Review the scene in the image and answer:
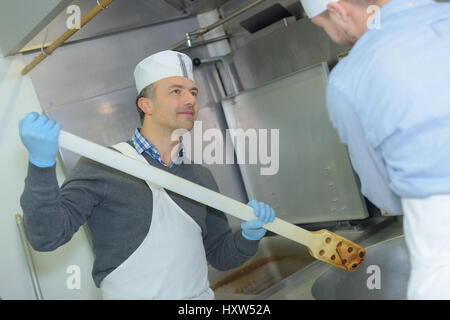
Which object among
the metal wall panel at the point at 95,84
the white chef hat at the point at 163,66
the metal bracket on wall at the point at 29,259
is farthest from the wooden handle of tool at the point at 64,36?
the metal bracket on wall at the point at 29,259

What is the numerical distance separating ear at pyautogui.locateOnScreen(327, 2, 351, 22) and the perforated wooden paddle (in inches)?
15.6

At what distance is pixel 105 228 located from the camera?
1046 millimetres

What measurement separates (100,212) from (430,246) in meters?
0.69

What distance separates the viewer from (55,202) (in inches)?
33.6

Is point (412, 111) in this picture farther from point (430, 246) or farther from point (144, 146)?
point (144, 146)

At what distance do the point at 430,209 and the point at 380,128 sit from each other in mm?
127

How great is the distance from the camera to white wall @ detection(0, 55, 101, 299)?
4.76ft

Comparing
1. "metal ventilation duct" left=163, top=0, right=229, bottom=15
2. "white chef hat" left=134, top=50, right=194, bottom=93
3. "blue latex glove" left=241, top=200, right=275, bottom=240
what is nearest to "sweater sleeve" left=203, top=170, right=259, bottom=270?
"blue latex glove" left=241, top=200, right=275, bottom=240

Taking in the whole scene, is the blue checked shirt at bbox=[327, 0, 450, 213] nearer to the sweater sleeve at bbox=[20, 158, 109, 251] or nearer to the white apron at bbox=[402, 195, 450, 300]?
the white apron at bbox=[402, 195, 450, 300]

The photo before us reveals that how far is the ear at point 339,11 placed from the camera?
71 centimetres

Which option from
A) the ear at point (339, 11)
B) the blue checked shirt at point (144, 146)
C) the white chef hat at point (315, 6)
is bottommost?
the blue checked shirt at point (144, 146)

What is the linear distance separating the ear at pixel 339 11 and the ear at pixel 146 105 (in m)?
0.58

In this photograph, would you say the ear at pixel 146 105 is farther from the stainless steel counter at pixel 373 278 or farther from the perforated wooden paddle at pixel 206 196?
the stainless steel counter at pixel 373 278
